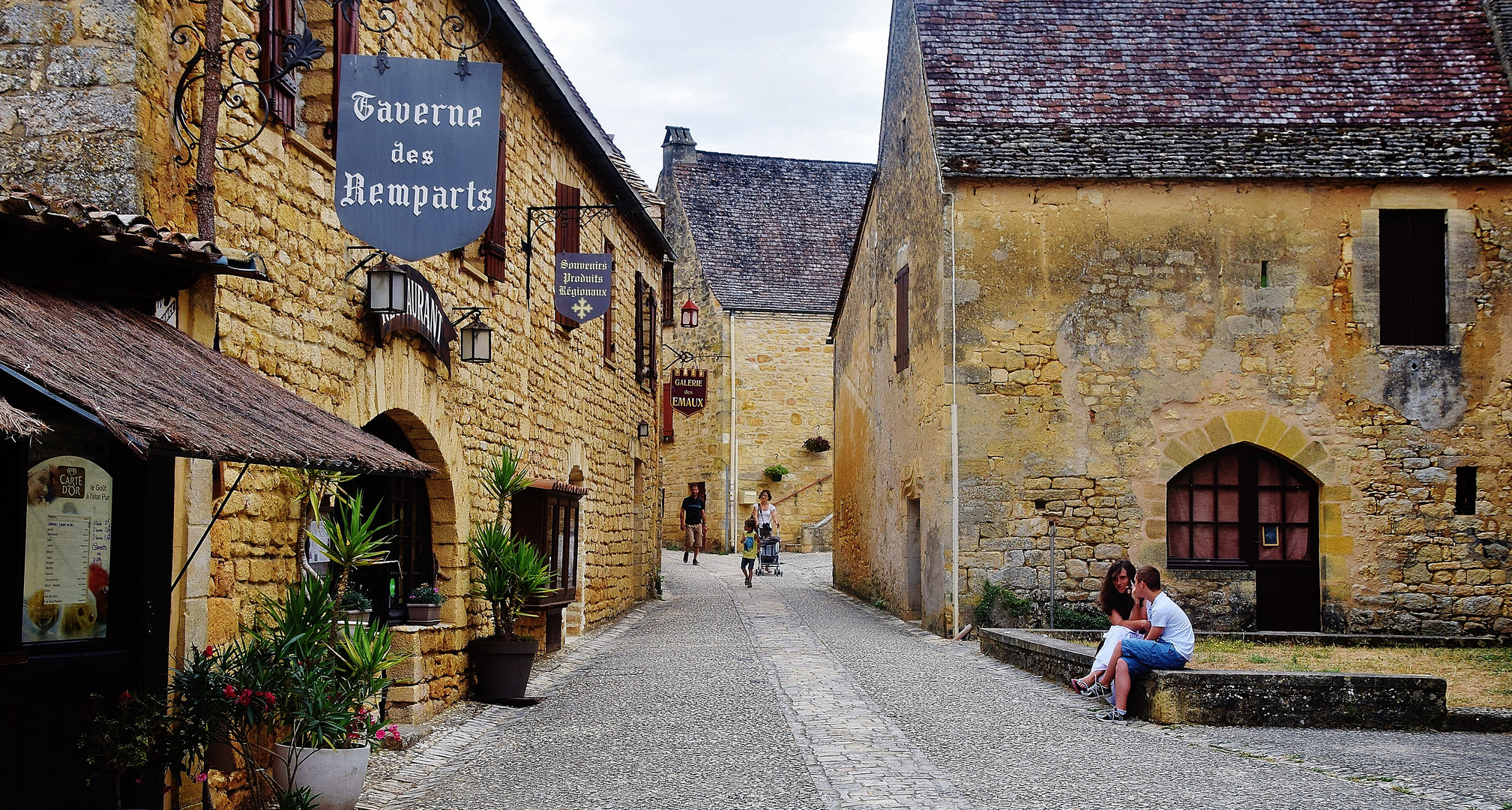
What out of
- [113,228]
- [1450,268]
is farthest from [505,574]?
[1450,268]

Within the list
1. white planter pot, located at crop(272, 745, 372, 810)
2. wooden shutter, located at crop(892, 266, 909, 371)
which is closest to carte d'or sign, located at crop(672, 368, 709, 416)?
wooden shutter, located at crop(892, 266, 909, 371)

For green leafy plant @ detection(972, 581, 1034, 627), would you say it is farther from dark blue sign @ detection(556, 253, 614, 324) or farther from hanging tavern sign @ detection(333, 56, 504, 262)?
hanging tavern sign @ detection(333, 56, 504, 262)

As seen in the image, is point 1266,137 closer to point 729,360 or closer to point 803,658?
point 803,658

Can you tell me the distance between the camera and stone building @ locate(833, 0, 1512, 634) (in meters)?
14.1

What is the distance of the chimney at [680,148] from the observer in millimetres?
35906

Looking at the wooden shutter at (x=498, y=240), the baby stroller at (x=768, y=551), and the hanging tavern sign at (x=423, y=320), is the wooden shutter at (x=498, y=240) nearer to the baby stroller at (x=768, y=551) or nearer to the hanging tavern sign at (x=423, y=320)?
the hanging tavern sign at (x=423, y=320)

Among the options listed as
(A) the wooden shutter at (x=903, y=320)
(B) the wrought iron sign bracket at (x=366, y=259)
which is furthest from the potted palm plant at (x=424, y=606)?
(A) the wooden shutter at (x=903, y=320)

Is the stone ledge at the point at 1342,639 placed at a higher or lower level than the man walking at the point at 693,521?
lower

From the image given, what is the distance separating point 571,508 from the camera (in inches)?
509

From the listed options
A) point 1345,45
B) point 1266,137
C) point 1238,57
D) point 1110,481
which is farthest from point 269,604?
point 1345,45

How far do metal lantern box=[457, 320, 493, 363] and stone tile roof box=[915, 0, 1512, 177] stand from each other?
6704mm

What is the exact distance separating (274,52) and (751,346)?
25855mm

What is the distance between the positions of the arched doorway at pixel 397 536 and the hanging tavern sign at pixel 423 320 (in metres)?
0.64

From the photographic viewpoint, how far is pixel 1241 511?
14383 mm
